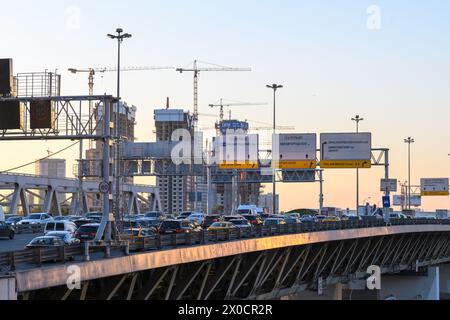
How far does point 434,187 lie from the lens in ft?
532

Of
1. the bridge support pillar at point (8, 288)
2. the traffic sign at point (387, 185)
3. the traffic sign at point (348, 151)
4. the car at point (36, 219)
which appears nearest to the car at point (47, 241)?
the bridge support pillar at point (8, 288)

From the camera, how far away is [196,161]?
126062 millimetres

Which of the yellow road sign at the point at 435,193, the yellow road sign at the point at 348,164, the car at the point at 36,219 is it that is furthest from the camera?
the yellow road sign at the point at 435,193

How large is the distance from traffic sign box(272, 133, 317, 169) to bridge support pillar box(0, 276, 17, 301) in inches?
2801

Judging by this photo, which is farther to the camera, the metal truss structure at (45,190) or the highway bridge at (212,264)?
the metal truss structure at (45,190)

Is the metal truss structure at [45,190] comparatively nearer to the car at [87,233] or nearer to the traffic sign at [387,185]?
the traffic sign at [387,185]

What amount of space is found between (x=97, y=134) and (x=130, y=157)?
78862 mm

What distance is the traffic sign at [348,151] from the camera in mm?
93188

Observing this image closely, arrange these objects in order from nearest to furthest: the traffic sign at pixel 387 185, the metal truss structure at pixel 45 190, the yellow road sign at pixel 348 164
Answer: the yellow road sign at pixel 348 164 → the traffic sign at pixel 387 185 → the metal truss structure at pixel 45 190

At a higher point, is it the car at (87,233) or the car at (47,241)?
the car at (47,241)

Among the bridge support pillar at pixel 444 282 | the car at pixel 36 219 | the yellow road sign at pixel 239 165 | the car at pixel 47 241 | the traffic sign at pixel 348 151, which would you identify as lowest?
the bridge support pillar at pixel 444 282

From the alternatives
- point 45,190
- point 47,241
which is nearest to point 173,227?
point 47,241

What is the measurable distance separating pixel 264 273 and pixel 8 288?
29.5m
